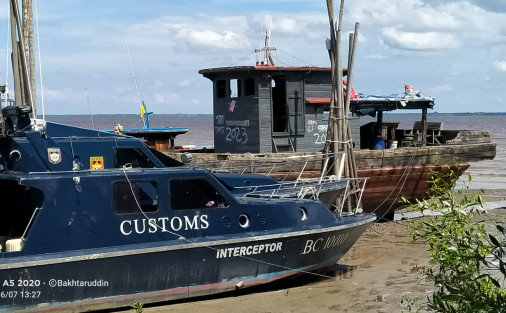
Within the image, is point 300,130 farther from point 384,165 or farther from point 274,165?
point 274,165

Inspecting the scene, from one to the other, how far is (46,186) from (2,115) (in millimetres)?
1714

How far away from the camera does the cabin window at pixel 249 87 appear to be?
736 inches

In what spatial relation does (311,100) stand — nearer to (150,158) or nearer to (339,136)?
(339,136)

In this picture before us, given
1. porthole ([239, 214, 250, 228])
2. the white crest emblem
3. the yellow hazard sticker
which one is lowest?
porthole ([239, 214, 250, 228])

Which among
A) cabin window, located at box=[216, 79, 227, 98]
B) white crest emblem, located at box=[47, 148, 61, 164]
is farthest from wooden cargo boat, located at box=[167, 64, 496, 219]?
white crest emblem, located at box=[47, 148, 61, 164]

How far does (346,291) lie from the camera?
42.1 ft

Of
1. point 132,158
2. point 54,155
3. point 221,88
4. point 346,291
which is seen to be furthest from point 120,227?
point 221,88

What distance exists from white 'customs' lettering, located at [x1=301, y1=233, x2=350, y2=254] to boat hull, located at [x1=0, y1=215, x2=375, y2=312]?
0.02 metres

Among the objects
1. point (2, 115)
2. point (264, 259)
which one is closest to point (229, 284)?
point (264, 259)

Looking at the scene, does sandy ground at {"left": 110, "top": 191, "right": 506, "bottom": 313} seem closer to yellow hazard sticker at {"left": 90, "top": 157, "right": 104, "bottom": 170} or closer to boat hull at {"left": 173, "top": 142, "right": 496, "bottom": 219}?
yellow hazard sticker at {"left": 90, "top": 157, "right": 104, "bottom": 170}

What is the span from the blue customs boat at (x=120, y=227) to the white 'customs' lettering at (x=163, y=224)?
2 centimetres

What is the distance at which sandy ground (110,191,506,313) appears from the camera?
11617mm

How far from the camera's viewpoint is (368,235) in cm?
1827

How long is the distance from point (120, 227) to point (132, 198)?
53 centimetres
